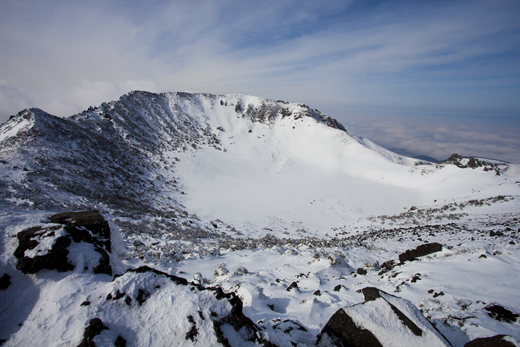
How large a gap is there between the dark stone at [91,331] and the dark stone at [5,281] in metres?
2.33

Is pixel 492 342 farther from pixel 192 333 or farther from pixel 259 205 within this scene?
pixel 259 205

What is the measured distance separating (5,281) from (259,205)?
85.6 feet

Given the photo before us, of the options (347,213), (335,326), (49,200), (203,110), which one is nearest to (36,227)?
(335,326)

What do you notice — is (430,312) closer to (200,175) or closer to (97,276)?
(97,276)

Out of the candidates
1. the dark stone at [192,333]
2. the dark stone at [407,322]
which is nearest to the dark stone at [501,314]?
the dark stone at [407,322]

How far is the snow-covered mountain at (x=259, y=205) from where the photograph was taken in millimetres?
6789

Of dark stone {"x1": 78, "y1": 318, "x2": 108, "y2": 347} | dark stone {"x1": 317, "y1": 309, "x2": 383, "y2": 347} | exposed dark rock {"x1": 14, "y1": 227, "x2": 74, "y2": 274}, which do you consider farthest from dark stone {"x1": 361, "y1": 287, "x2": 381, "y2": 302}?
exposed dark rock {"x1": 14, "y1": 227, "x2": 74, "y2": 274}

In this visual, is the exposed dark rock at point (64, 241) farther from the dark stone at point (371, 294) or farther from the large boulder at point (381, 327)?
the dark stone at point (371, 294)

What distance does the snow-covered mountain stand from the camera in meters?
6.79

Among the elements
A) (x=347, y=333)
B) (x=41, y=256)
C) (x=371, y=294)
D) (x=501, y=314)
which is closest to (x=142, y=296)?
(x=41, y=256)

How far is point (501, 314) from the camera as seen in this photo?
507cm

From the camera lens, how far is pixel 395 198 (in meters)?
33.3

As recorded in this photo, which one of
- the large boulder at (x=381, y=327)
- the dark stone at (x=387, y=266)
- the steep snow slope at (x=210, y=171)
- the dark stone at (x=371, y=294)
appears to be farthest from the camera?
the steep snow slope at (x=210, y=171)

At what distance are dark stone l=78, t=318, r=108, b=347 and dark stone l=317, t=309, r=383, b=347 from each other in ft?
12.6
